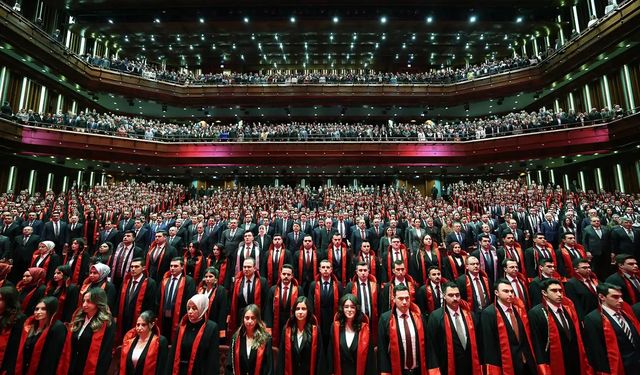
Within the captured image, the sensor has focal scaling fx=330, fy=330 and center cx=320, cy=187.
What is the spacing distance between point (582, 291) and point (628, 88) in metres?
15.0

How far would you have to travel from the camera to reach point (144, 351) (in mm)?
2635

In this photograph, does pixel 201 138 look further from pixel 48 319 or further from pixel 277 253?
pixel 48 319

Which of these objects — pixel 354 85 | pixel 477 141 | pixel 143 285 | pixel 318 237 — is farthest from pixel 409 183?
pixel 143 285

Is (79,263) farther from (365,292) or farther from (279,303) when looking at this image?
(365,292)

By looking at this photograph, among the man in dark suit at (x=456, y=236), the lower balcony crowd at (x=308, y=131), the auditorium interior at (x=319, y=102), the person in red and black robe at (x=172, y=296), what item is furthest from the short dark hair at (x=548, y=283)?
the lower balcony crowd at (x=308, y=131)

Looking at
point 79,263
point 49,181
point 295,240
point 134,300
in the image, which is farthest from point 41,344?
point 49,181

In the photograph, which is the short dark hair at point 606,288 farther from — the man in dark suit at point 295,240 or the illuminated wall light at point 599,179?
the illuminated wall light at point 599,179

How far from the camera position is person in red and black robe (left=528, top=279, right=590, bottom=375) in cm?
273

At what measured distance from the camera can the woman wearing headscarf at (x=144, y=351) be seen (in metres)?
2.59

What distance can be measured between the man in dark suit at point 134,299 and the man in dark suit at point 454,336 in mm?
3025

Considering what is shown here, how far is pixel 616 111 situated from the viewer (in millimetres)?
12680

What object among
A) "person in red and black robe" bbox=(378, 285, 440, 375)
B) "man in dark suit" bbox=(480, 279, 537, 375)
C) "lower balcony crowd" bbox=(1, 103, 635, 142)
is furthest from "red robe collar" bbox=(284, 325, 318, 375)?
"lower balcony crowd" bbox=(1, 103, 635, 142)

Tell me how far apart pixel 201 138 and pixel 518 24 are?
19026 millimetres

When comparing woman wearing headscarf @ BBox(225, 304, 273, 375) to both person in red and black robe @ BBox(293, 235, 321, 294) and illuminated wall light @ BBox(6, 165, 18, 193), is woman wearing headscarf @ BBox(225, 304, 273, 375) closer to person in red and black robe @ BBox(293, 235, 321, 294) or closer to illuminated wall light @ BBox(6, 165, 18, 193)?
person in red and black robe @ BBox(293, 235, 321, 294)
